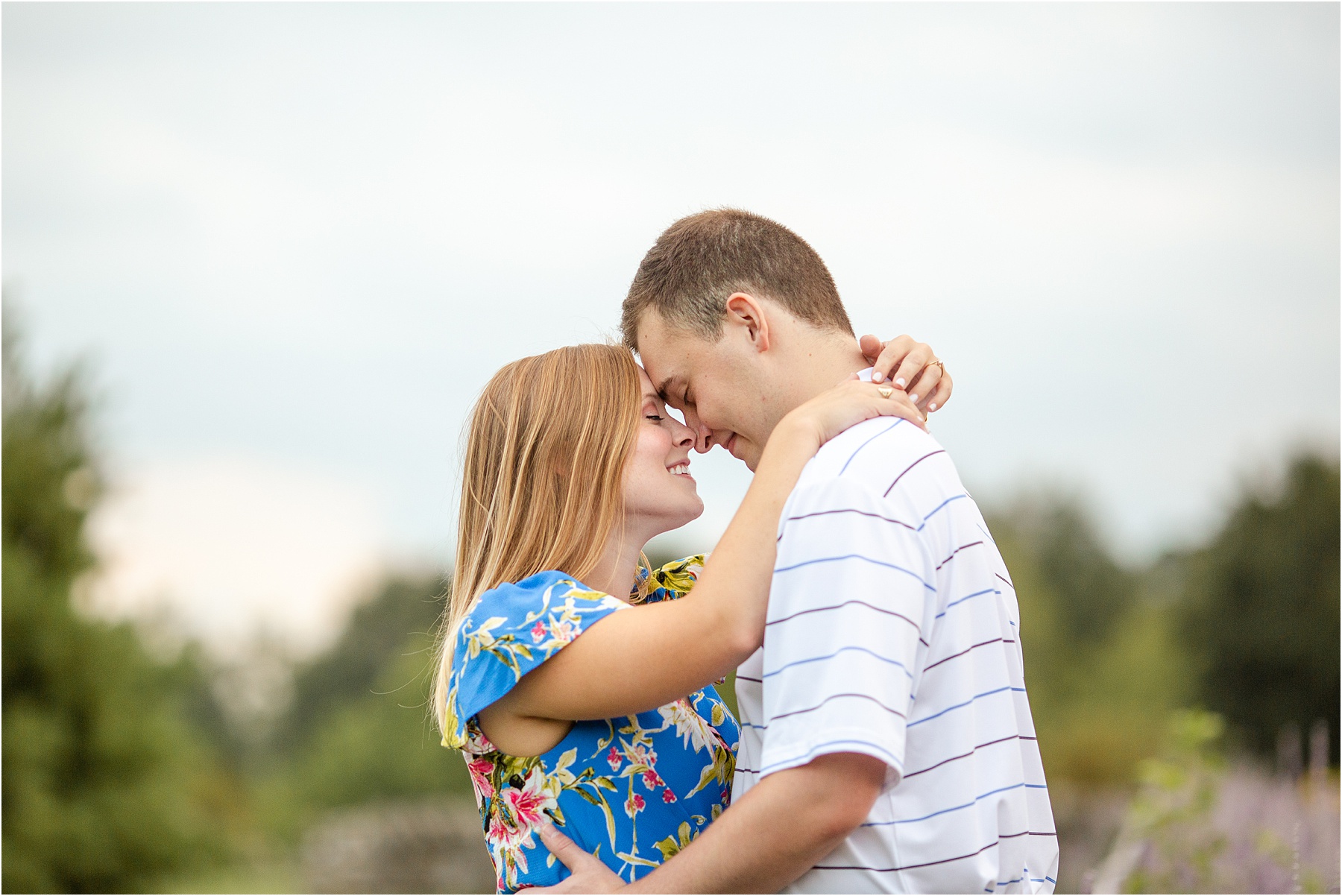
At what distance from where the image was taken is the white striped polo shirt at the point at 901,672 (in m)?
1.81

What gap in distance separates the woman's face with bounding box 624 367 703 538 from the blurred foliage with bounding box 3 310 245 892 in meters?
8.94

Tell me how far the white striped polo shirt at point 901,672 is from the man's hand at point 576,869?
0.34m

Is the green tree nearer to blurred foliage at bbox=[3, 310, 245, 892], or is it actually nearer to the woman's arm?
blurred foliage at bbox=[3, 310, 245, 892]

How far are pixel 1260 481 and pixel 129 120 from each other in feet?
65.9

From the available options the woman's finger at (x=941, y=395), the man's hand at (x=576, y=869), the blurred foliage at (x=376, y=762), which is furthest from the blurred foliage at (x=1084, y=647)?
the man's hand at (x=576, y=869)

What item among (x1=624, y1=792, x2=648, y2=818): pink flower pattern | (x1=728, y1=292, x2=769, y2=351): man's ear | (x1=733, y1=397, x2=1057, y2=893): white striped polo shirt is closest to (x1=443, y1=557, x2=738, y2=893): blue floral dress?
(x1=624, y1=792, x2=648, y2=818): pink flower pattern

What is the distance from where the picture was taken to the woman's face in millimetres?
2582

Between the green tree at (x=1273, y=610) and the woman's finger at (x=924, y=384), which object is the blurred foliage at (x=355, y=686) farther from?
the woman's finger at (x=924, y=384)

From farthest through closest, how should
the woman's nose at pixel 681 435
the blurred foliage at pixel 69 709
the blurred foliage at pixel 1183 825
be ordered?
the blurred foliage at pixel 69 709
the blurred foliage at pixel 1183 825
the woman's nose at pixel 681 435

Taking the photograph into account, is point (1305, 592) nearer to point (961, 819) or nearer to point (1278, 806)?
point (1278, 806)

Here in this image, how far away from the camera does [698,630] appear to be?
77.1 inches

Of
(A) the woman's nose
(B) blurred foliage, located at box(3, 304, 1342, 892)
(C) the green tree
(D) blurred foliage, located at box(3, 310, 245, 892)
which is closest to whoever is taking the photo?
(A) the woman's nose

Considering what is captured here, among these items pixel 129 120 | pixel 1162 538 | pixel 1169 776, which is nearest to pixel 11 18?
pixel 1169 776

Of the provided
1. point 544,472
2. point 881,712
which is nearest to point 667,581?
point 544,472
